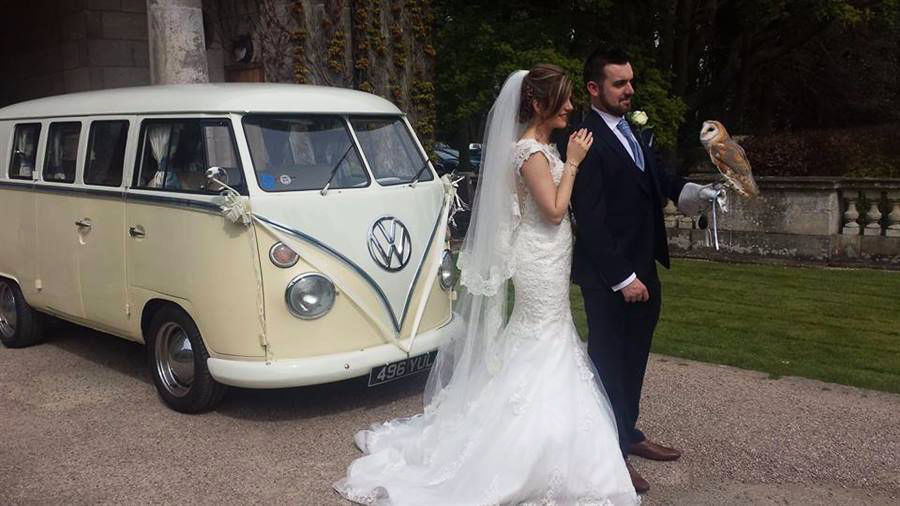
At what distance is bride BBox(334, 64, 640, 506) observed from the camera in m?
4.05

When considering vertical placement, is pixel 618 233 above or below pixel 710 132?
below

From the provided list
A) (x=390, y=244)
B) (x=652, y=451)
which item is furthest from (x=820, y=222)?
(x=390, y=244)

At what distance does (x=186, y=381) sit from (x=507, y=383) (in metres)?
2.42

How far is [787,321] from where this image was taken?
7.85m

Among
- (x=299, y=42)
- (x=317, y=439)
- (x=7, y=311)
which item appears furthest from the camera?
(x=299, y=42)

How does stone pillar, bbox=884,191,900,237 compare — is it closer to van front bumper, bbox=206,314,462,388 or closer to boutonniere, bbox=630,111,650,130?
boutonniere, bbox=630,111,650,130

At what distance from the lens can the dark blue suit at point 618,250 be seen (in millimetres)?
4129

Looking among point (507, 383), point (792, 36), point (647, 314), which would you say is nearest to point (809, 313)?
point (647, 314)

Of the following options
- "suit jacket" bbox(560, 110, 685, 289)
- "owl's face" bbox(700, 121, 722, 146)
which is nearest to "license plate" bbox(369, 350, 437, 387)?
"suit jacket" bbox(560, 110, 685, 289)

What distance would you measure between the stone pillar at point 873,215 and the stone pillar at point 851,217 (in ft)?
0.41

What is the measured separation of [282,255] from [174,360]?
1.24m

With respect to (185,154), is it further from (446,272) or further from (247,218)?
(446,272)

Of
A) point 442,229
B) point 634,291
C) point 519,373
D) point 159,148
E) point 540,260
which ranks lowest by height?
point 519,373

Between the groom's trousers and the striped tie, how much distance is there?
578mm
